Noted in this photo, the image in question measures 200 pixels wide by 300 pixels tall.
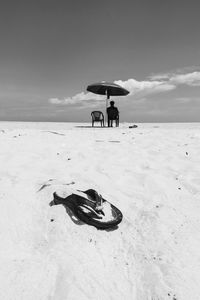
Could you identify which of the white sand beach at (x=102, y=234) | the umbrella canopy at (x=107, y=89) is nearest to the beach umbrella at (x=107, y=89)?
the umbrella canopy at (x=107, y=89)

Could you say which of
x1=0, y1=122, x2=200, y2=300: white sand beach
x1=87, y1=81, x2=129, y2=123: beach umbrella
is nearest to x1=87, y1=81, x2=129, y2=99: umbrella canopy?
x1=87, y1=81, x2=129, y2=123: beach umbrella

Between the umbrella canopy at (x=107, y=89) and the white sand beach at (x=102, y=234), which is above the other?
the umbrella canopy at (x=107, y=89)

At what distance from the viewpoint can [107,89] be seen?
13695 mm

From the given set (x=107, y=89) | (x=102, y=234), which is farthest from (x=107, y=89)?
(x=102, y=234)

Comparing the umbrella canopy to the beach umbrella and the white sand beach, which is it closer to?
the beach umbrella

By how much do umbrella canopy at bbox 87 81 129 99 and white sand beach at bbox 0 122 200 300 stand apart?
9109mm

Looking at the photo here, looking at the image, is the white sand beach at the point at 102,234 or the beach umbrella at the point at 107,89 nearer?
the white sand beach at the point at 102,234

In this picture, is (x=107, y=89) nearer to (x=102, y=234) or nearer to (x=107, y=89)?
(x=107, y=89)

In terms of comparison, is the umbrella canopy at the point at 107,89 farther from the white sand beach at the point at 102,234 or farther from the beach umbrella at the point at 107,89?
the white sand beach at the point at 102,234

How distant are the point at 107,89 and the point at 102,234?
11.8m

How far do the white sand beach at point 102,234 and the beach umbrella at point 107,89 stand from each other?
9115 mm

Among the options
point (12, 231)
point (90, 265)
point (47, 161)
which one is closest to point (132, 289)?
point (90, 265)

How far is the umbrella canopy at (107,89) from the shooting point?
13.1 m

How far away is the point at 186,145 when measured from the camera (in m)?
5.98
